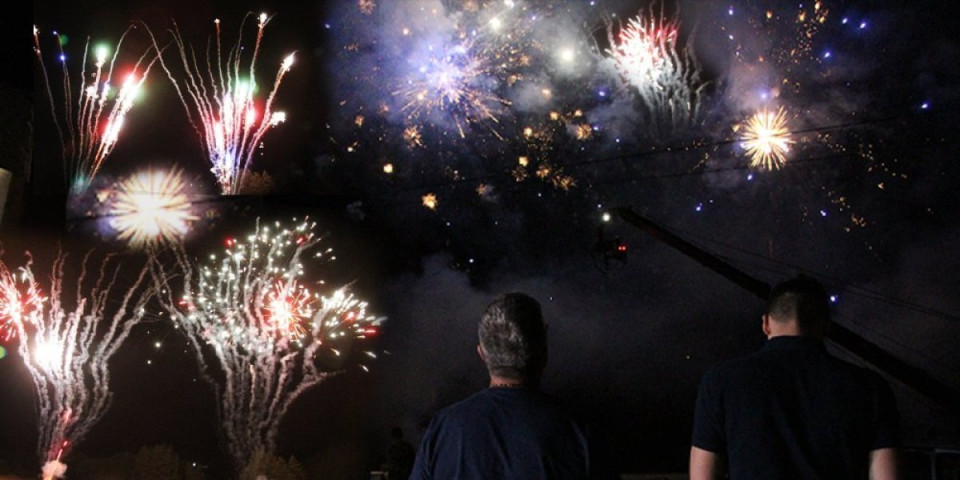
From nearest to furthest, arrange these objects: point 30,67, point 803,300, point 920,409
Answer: point 803,300, point 30,67, point 920,409

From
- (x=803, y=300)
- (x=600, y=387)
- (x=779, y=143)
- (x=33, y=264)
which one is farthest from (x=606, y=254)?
(x=600, y=387)

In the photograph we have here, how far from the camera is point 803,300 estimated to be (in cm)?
308

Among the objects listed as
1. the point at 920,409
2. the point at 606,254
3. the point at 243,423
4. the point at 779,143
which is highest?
the point at 779,143

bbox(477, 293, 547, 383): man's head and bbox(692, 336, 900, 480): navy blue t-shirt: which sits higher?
bbox(477, 293, 547, 383): man's head

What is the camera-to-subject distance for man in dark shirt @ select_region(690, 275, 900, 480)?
2807 millimetres

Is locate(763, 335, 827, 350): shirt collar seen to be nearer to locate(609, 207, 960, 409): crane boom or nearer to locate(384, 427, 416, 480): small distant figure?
locate(384, 427, 416, 480): small distant figure

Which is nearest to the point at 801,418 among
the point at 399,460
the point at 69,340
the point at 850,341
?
the point at 399,460

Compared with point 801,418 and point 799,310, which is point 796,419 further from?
point 799,310

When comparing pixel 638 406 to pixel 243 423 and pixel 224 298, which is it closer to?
pixel 243 423

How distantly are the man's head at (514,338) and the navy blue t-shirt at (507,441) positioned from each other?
7 centimetres

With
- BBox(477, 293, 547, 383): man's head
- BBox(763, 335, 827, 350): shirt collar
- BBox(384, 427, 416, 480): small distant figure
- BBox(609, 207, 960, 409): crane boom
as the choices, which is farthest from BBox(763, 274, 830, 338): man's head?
BBox(609, 207, 960, 409): crane boom

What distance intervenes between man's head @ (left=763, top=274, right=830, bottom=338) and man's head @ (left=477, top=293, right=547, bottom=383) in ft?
3.85

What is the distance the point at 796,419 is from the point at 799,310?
468 millimetres

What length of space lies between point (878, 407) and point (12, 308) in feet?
68.8
